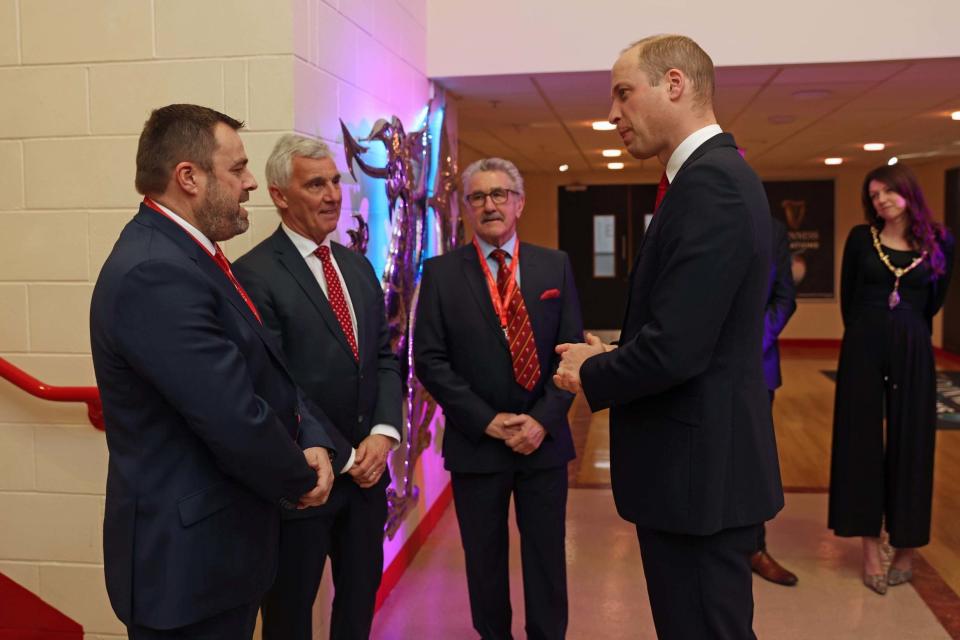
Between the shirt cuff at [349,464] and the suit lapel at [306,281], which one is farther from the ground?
the suit lapel at [306,281]

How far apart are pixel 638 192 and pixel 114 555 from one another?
1275cm

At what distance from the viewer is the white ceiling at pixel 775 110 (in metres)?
4.55

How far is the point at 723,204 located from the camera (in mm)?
1772

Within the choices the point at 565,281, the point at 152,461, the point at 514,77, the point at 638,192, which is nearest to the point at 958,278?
the point at 638,192

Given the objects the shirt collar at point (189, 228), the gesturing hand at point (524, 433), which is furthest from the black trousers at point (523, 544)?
the shirt collar at point (189, 228)

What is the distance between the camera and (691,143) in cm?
191

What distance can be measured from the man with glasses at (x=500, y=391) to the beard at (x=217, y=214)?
4.10 ft

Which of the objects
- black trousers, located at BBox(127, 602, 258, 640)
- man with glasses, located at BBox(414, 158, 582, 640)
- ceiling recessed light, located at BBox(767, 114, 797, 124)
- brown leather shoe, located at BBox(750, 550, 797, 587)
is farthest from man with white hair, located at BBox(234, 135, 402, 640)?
ceiling recessed light, located at BBox(767, 114, 797, 124)

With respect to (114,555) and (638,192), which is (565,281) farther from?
(638,192)

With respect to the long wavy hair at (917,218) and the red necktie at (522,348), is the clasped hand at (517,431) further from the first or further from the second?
the long wavy hair at (917,218)

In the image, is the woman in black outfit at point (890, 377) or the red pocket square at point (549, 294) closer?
the red pocket square at point (549, 294)

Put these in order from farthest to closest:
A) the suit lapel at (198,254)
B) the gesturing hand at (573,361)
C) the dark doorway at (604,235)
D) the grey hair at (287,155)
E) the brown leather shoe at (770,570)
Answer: the dark doorway at (604,235) → the brown leather shoe at (770,570) → the grey hair at (287,155) → the gesturing hand at (573,361) → the suit lapel at (198,254)

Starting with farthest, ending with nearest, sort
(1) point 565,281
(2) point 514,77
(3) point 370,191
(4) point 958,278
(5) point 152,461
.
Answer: (4) point 958,278 → (2) point 514,77 → (3) point 370,191 → (1) point 565,281 → (5) point 152,461

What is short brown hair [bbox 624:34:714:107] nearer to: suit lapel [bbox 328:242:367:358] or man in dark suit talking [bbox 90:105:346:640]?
man in dark suit talking [bbox 90:105:346:640]
